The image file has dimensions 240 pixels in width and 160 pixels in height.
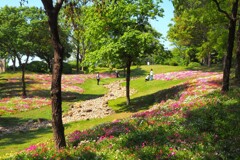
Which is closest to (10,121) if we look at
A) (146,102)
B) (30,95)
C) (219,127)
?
(30,95)

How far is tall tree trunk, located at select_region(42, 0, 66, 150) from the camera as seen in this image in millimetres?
11280

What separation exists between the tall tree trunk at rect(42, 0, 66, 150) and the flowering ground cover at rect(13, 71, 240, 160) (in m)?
0.92

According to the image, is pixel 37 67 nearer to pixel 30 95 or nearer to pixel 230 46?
pixel 30 95

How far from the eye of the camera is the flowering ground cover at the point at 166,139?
1077 cm

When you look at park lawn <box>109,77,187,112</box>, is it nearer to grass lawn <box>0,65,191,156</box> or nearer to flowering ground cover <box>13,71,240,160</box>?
grass lawn <box>0,65,191,156</box>

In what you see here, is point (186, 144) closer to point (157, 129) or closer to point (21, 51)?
point (157, 129)

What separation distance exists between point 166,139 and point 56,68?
19.2ft

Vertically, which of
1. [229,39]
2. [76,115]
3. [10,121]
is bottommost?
[10,121]

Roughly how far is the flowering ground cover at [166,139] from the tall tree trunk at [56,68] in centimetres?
92

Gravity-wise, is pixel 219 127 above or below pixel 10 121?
above

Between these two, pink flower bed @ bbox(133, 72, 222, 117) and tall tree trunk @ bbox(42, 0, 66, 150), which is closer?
tall tree trunk @ bbox(42, 0, 66, 150)

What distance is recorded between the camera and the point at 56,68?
462 inches

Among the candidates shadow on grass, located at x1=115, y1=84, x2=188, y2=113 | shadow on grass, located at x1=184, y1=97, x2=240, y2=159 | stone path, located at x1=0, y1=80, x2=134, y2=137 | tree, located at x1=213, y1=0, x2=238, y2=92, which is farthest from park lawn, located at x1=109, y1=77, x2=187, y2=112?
shadow on grass, located at x1=184, y1=97, x2=240, y2=159

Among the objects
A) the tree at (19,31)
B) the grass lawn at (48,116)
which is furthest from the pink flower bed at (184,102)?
the tree at (19,31)
